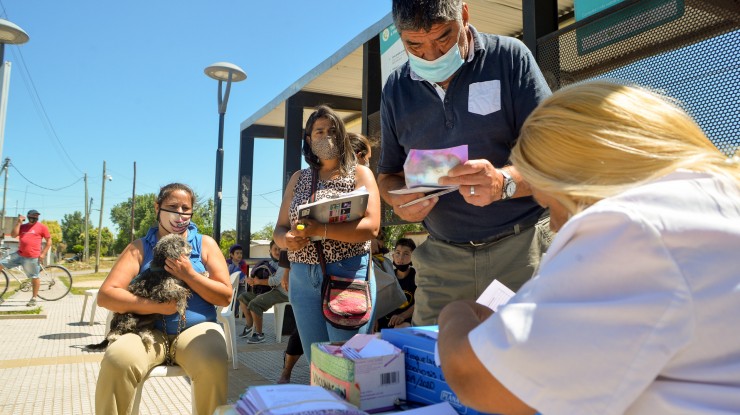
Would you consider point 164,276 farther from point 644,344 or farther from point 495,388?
point 644,344

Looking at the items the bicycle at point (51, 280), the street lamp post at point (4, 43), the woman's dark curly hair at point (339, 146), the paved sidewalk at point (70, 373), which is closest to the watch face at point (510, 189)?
the woman's dark curly hair at point (339, 146)

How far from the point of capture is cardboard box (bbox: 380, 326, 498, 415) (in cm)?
123

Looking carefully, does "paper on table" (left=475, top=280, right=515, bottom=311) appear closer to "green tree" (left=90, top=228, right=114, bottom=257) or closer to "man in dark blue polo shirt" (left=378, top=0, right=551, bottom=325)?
"man in dark blue polo shirt" (left=378, top=0, right=551, bottom=325)

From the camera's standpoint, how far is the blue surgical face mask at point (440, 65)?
6.67 feet

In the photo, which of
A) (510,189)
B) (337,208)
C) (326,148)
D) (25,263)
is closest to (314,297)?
(337,208)

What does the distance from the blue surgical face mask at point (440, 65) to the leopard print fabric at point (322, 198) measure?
2.86 ft

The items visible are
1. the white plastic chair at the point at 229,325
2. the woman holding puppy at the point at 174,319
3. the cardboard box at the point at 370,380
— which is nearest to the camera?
the cardboard box at the point at 370,380

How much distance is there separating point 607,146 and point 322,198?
1892mm

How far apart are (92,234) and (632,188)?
92769 mm

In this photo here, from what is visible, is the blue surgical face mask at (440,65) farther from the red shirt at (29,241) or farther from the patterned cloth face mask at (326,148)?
the red shirt at (29,241)

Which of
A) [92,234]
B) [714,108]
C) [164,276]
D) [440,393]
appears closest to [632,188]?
[440,393]

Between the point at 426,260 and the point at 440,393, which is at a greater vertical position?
the point at 426,260

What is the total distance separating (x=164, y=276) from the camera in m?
2.91

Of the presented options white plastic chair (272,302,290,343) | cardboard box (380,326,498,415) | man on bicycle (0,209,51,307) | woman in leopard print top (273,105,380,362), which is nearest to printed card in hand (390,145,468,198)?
cardboard box (380,326,498,415)
